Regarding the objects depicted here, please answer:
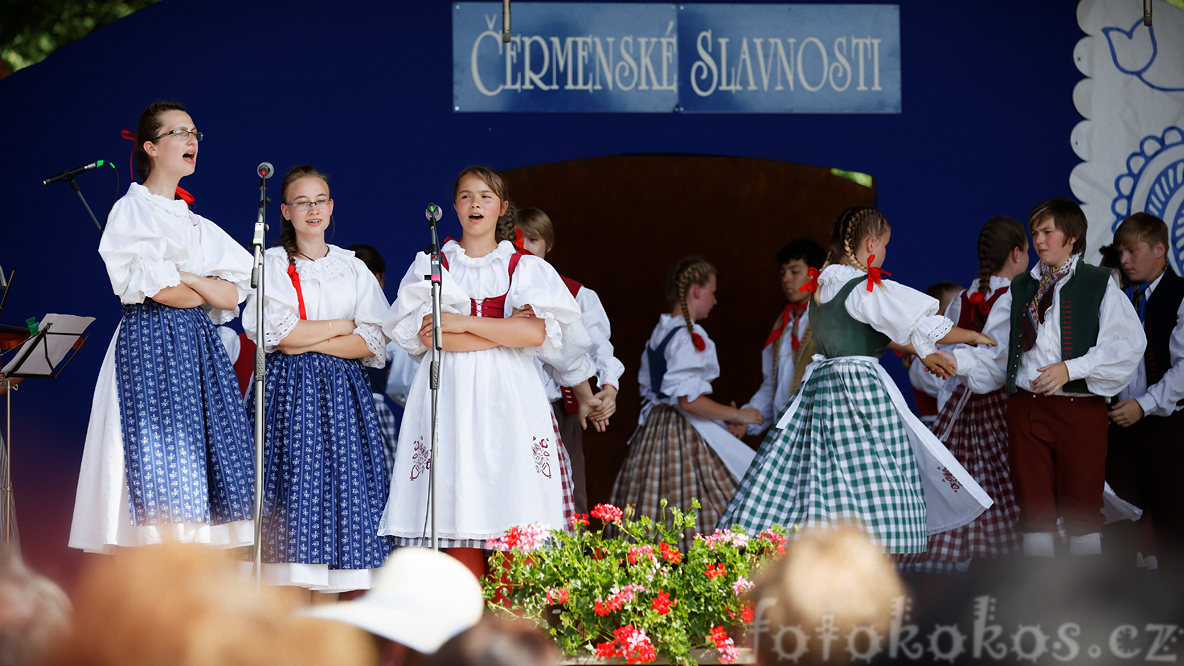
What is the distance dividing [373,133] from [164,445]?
3.06 m

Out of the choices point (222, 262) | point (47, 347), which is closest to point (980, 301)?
point (222, 262)

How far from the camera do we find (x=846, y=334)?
193 inches

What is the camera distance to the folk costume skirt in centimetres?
382

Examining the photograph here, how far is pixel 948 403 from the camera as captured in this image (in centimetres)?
586

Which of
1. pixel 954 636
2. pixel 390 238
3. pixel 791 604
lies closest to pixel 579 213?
pixel 390 238

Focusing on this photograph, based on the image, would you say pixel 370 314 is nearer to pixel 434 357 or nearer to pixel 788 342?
pixel 434 357

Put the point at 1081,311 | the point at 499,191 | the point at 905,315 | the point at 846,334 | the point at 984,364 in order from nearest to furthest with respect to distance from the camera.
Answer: the point at 499,191
the point at 905,315
the point at 846,334
the point at 1081,311
the point at 984,364

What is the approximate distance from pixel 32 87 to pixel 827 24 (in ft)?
14.0

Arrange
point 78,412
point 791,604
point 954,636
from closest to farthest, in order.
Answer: point 954,636, point 791,604, point 78,412

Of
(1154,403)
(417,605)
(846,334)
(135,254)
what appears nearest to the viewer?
(417,605)

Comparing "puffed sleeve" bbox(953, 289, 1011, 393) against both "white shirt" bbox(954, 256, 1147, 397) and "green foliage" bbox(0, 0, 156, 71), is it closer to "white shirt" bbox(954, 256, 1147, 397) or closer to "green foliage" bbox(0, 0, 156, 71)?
"white shirt" bbox(954, 256, 1147, 397)

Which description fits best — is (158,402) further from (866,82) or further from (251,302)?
(866,82)

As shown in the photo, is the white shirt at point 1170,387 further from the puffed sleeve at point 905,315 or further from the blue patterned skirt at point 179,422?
the blue patterned skirt at point 179,422

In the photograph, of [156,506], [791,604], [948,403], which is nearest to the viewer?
[791,604]
